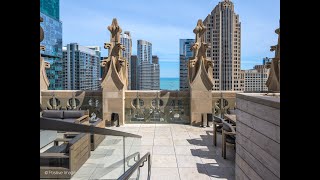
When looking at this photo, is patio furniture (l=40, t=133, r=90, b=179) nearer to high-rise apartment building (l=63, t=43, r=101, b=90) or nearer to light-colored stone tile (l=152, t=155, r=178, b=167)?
light-colored stone tile (l=152, t=155, r=178, b=167)

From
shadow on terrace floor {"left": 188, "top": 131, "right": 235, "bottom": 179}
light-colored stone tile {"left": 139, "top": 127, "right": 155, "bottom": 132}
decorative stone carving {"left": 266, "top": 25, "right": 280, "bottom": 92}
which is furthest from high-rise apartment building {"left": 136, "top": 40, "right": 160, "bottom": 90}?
shadow on terrace floor {"left": 188, "top": 131, "right": 235, "bottom": 179}

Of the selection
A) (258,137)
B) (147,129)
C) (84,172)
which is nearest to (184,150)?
(147,129)

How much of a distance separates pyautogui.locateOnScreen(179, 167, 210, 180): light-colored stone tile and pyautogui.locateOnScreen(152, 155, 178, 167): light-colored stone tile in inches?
14.0

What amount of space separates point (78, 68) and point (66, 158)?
54114 millimetres

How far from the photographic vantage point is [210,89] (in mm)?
9703

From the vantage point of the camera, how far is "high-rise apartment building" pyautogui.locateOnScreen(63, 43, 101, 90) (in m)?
50.2

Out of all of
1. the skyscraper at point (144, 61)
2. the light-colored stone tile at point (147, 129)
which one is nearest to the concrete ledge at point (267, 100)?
the light-colored stone tile at point (147, 129)

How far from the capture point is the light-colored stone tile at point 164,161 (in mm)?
5412

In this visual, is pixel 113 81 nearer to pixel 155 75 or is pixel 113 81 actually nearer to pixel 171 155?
pixel 171 155

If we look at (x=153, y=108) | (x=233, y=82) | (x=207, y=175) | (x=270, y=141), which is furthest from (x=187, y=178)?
(x=233, y=82)

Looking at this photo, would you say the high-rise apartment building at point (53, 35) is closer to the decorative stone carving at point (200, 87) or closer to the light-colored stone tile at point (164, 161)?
the decorative stone carving at point (200, 87)

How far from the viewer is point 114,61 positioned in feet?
31.8
